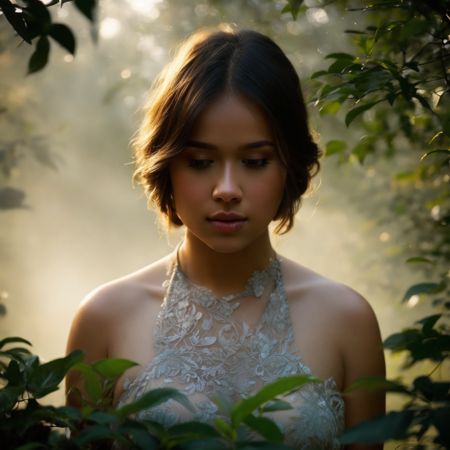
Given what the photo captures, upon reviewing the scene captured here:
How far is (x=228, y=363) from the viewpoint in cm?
116

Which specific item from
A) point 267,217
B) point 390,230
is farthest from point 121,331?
point 390,230

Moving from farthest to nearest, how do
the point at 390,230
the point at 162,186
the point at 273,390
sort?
the point at 390,230 → the point at 162,186 → the point at 273,390

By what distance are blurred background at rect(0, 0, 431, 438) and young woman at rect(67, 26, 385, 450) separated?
1.36 metres

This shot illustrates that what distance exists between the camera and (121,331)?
123cm

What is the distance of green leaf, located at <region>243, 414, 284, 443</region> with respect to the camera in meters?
0.42

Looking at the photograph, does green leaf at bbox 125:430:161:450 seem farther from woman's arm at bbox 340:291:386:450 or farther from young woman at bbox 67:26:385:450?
woman's arm at bbox 340:291:386:450

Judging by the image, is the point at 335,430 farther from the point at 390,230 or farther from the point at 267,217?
the point at 390,230

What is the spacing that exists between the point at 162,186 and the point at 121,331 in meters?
0.40

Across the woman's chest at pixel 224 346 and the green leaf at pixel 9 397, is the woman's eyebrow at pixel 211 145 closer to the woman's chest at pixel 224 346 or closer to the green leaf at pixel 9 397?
the woman's chest at pixel 224 346

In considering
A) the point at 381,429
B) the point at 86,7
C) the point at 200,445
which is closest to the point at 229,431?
the point at 200,445

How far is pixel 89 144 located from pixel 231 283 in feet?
7.16

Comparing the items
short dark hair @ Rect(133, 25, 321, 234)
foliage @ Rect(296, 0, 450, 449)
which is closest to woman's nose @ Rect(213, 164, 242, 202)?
short dark hair @ Rect(133, 25, 321, 234)

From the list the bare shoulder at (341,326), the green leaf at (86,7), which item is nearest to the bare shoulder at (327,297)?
the bare shoulder at (341,326)

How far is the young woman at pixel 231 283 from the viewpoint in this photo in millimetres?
1044
